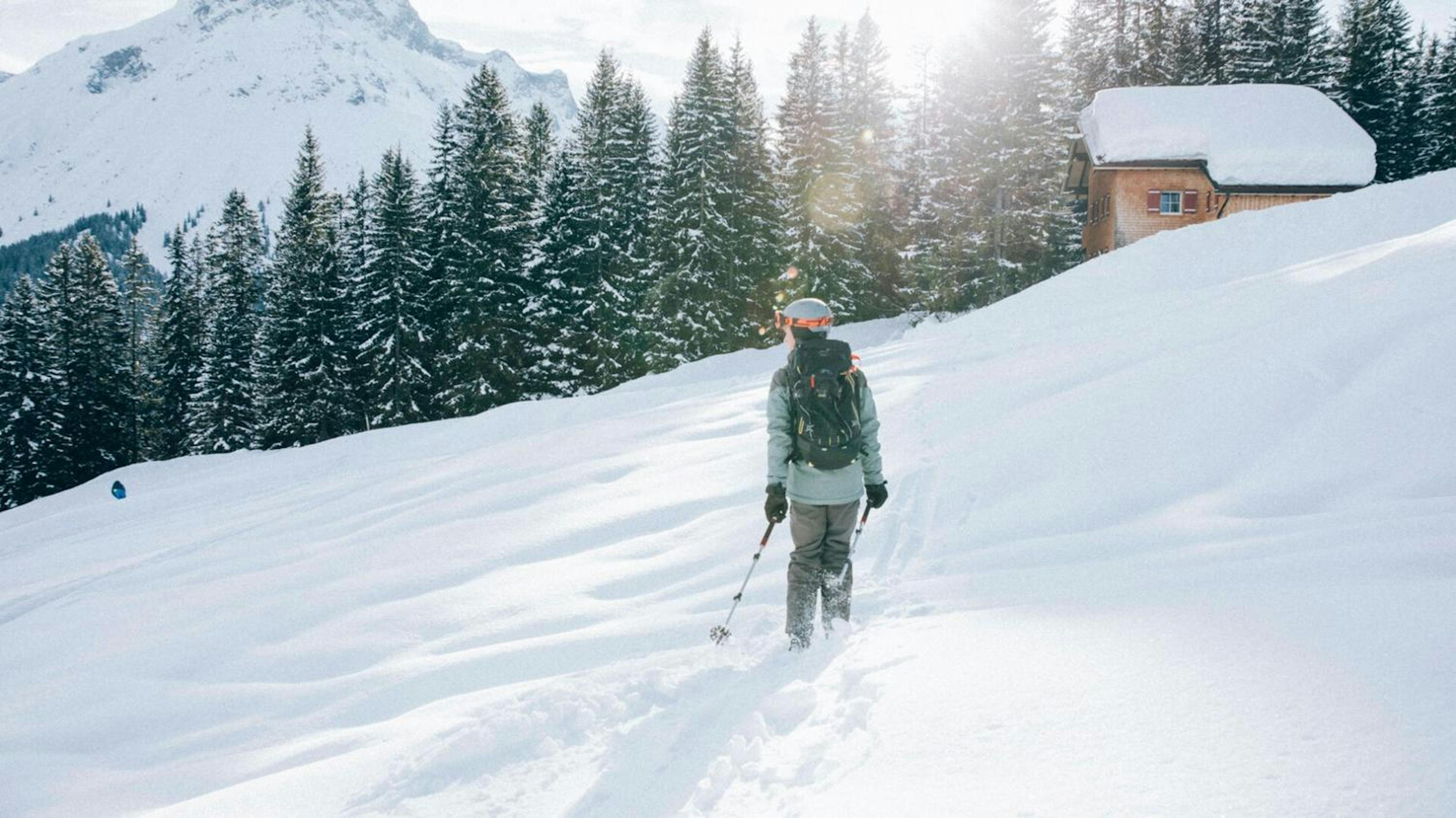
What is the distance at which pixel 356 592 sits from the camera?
7.59m

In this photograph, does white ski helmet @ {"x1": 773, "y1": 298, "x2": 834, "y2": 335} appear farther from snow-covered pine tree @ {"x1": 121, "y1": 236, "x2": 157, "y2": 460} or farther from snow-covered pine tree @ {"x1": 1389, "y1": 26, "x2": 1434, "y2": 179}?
snow-covered pine tree @ {"x1": 121, "y1": 236, "x2": 157, "y2": 460}

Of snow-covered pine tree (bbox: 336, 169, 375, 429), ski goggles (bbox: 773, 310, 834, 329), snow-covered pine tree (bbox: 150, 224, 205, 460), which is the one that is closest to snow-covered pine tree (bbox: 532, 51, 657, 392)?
snow-covered pine tree (bbox: 336, 169, 375, 429)

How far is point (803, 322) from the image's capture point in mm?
5133

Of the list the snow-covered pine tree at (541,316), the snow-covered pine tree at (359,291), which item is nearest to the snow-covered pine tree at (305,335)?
the snow-covered pine tree at (359,291)

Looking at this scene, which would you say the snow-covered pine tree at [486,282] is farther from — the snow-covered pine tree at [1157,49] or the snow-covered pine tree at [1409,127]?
the snow-covered pine tree at [1409,127]

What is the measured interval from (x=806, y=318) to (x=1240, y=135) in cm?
3066

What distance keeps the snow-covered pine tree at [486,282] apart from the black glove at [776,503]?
2944 cm

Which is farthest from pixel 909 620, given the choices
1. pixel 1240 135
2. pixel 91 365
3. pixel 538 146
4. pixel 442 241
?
pixel 91 365

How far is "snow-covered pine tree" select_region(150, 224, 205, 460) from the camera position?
152 feet

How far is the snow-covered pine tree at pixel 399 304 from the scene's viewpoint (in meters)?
34.6

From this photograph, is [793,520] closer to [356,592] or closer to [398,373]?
[356,592]

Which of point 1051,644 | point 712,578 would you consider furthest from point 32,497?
point 1051,644

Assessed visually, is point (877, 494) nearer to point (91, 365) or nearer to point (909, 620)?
point (909, 620)

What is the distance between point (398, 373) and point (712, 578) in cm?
3142
